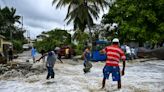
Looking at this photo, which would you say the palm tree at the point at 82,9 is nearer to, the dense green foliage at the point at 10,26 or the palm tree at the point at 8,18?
the dense green foliage at the point at 10,26

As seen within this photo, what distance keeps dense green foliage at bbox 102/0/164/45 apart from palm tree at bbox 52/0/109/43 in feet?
12.1

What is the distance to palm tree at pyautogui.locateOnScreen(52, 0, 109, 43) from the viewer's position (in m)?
42.1

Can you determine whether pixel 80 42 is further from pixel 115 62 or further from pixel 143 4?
pixel 115 62

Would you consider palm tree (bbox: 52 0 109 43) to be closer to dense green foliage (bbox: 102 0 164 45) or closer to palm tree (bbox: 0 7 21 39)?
dense green foliage (bbox: 102 0 164 45)

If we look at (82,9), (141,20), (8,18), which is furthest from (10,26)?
(141,20)

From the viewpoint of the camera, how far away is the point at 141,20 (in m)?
37.7

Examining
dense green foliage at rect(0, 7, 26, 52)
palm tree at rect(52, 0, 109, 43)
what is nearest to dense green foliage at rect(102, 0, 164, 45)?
palm tree at rect(52, 0, 109, 43)

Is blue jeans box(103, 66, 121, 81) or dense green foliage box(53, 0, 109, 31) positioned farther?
dense green foliage box(53, 0, 109, 31)

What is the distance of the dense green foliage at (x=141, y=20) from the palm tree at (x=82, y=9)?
145 inches

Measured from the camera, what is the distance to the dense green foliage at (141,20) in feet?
123

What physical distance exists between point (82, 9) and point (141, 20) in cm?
745

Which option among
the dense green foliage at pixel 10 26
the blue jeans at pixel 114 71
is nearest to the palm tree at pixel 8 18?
the dense green foliage at pixel 10 26

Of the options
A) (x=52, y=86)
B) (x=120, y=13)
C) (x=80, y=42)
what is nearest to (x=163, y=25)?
(x=120, y=13)

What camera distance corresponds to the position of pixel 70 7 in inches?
1704
